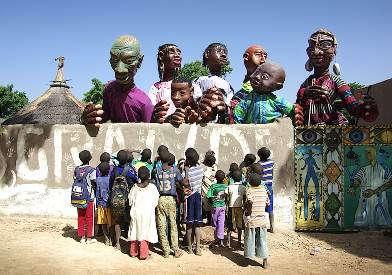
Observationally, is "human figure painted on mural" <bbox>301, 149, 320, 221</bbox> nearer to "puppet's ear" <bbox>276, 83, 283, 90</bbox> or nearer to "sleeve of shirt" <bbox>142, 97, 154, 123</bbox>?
"puppet's ear" <bbox>276, 83, 283, 90</bbox>

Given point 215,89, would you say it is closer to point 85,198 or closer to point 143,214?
point 143,214

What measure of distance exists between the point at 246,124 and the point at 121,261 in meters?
3.19

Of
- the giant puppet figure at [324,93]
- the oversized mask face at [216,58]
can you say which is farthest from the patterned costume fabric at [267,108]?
the oversized mask face at [216,58]

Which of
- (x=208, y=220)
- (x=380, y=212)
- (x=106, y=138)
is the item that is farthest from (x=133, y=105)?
(x=380, y=212)

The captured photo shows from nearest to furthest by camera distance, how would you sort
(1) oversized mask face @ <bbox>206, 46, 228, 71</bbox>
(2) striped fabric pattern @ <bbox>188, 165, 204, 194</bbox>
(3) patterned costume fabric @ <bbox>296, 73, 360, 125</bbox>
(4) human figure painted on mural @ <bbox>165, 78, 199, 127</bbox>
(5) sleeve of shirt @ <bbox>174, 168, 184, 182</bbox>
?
(5) sleeve of shirt @ <bbox>174, 168, 184, 182</bbox>, (2) striped fabric pattern @ <bbox>188, 165, 204, 194</bbox>, (4) human figure painted on mural @ <bbox>165, 78, 199, 127</bbox>, (3) patterned costume fabric @ <bbox>296, 73, 360, 125</bbox>, (1) oversized mask face @ <bbox>206, 46, 228, 71</bbox>

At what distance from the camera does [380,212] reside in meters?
7.34

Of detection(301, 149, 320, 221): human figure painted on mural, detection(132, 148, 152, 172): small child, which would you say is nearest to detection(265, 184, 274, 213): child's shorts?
detection(301, 149, 320, 221): human figure painted on mural

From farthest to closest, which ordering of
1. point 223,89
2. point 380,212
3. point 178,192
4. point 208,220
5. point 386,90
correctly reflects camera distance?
1. point 386,90
2. point 223,89
3. point 380,212
4. point 208,220
5. point 178,192

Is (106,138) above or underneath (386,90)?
underneath

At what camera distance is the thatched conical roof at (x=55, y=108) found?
A: 1694 cm

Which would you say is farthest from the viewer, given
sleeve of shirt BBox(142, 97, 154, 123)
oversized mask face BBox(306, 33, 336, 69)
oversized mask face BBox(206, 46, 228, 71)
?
oversized mask face BBox(206, 46, 228, 71)

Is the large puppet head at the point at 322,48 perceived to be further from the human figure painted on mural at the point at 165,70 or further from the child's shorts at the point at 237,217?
the child's shorts at the point at 237,217

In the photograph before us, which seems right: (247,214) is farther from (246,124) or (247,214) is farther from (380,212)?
(380,212)

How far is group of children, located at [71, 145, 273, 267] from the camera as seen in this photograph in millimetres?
5660
